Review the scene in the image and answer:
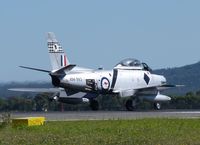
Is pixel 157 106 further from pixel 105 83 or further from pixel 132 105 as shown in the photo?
pixel 105 83

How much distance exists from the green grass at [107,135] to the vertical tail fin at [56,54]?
2569 centimetres

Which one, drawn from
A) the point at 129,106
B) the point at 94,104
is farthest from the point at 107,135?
the point at 94,104

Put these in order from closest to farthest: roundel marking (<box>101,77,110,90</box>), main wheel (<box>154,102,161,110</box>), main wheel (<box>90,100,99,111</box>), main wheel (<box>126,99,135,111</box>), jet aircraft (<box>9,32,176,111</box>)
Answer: jet aircraft (<box>9,32,176,111</box>) → roundel marking (<box>101,77,110,90</box>) → main wheel (<box>126,99,135,111</box>) → main wheel (<box>154,102,161,110</box>) → main wheel (<box>90,100,99,111</box>)

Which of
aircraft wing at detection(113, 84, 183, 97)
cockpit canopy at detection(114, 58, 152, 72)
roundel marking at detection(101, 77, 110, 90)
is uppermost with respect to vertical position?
cockpit canopy at detection(114, 58, 152, 72)

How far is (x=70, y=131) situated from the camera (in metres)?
23.3

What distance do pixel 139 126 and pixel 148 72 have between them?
2981 centimetres

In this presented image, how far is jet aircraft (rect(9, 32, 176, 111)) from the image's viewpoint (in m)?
51.0

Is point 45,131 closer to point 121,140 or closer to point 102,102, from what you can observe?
point 121,140

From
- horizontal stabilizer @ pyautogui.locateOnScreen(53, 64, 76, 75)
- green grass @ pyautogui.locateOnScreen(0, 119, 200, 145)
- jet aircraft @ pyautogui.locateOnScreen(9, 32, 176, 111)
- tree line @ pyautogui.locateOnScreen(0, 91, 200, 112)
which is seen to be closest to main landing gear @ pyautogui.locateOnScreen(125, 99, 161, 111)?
jet aircraft @ pyautogui.locateOnScreen(9, 32, 176, 111)

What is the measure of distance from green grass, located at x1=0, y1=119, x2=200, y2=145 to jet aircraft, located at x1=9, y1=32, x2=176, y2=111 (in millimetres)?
24957

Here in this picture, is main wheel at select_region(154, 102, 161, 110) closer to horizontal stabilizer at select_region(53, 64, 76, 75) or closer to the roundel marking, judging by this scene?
the roundel marking

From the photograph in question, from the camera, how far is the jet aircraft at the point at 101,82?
167 feet

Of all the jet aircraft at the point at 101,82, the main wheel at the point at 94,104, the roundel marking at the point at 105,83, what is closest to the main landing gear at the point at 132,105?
the jet aircraft at the point at 101,82

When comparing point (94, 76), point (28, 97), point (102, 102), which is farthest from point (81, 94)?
point (28, 97)
